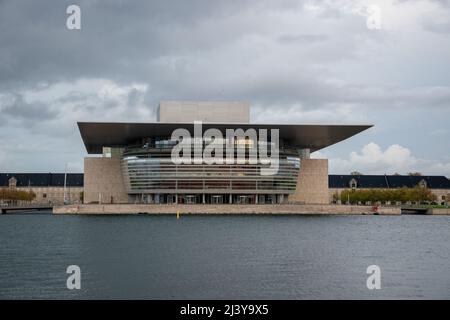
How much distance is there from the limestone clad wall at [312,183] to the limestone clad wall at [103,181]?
70.9ft

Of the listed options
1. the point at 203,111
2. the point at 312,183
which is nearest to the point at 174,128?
A: the point at 203,111

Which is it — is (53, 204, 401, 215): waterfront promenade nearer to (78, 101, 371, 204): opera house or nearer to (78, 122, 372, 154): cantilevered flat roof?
(78, 101, 371, 204): opera house

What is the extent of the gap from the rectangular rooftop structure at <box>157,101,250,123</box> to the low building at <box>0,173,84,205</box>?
5402 centimetres

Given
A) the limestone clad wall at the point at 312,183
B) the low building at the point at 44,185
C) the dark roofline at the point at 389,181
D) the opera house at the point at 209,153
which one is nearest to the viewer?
the opera house at the point at 209,153

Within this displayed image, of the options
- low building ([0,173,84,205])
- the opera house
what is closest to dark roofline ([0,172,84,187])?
low building ([0,173,84,205])

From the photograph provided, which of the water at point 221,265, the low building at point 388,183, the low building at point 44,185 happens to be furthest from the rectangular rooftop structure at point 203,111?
the low building at point 44,185

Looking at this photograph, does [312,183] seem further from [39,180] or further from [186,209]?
[39,180]

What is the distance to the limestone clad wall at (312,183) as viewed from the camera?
82.7 meters

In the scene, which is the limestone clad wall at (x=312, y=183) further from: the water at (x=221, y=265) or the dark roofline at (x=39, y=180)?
the dark roofline at (x=39, y=180)

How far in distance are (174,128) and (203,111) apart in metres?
6.73

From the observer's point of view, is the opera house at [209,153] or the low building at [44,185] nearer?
the opera house at [209,153]

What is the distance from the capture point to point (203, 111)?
7425 cm
